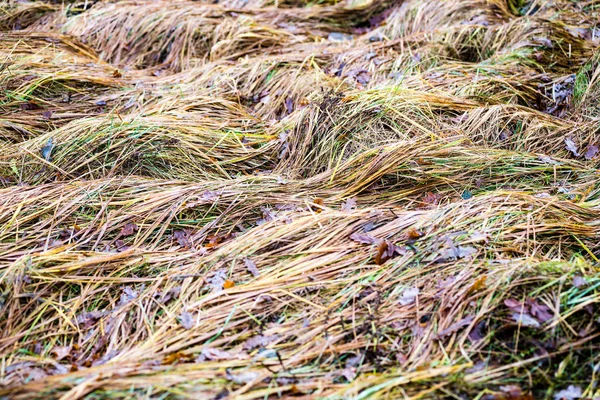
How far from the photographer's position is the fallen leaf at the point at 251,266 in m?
2.80

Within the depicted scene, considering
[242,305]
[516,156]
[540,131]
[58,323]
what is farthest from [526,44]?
[58,323]

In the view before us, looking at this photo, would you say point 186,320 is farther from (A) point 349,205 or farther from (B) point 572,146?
(B) point 572,146

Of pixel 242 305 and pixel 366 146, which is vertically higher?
pixel 366 146

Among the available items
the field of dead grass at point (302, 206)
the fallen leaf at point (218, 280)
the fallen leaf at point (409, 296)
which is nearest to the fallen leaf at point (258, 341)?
the field of dead grass at point (302, 206)

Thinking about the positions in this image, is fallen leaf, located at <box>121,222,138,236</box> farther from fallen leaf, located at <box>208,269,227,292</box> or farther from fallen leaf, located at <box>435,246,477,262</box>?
fallen leaf, located at <box>435,246,477,262</box>

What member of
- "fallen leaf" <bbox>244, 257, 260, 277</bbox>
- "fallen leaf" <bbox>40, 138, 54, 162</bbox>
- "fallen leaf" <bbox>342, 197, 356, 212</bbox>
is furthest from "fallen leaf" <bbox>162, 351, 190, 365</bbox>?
"fallen leaf" <bbox>40, 138, 54, 162</bbox>

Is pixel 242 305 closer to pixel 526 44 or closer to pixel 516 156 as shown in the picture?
pixel 516 156

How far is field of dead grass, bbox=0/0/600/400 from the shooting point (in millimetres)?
2357

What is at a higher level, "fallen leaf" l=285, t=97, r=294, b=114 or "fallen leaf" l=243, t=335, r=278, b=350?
"fallen leaf" l=285, t=97, r=294, b=114

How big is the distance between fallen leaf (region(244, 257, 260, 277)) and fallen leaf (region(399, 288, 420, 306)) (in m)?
0.69

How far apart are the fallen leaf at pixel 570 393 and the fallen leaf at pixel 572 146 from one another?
6.44 feet

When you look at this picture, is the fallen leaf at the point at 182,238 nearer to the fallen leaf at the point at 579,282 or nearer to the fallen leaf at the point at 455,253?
the fallen leaf at the point at 455,253

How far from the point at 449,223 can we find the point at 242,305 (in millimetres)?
1108

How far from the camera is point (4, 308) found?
2631 millimetres
